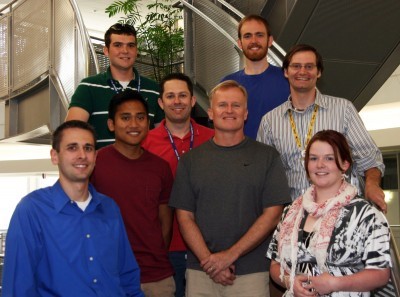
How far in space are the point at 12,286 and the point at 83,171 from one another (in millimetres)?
668

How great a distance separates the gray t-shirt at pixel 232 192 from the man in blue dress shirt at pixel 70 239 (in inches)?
22.1

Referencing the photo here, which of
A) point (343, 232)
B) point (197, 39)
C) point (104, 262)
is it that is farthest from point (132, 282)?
point (197, 39)

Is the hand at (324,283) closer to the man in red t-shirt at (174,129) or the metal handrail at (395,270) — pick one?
the metal handrail at (395,270)

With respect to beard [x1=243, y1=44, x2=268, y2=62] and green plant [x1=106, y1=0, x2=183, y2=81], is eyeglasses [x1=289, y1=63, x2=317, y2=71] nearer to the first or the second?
beard [x1=243, y1=44, x2=268, y2=62]

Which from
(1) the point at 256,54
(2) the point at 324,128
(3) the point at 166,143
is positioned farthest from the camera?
(1) the point at 256,54

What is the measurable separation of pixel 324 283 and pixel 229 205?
907 mm

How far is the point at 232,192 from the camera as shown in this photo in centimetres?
369

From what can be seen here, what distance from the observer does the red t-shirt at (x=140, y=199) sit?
144 inches

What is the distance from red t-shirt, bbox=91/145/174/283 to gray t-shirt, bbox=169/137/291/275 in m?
0.14

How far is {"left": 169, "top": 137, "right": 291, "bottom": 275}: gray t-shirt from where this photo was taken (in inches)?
144

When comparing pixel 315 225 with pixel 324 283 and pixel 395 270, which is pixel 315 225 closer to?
pixel 324 283

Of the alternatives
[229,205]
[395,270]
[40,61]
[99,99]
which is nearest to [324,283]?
[395,270]

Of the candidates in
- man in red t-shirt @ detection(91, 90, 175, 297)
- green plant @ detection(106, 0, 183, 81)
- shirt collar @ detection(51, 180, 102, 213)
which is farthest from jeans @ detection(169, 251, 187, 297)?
green plant @ detection(106, 0, 183, 81)

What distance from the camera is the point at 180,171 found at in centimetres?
384
